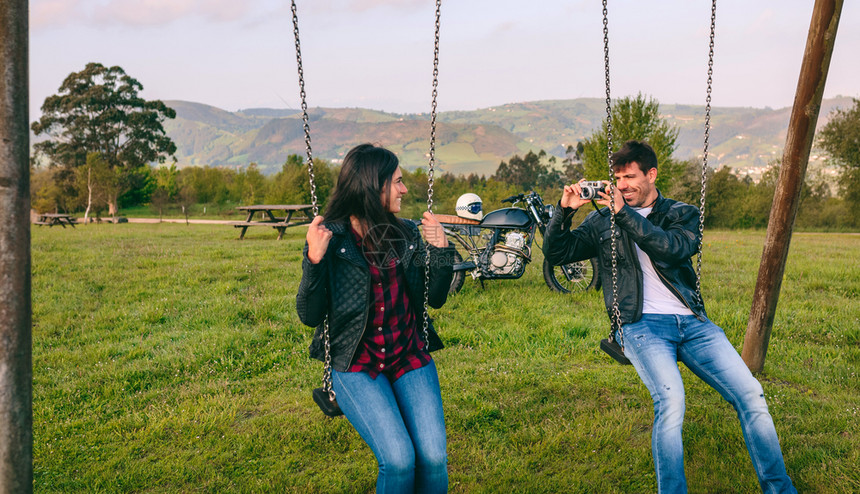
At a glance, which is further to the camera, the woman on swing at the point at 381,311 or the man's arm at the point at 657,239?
the man's arm at the point at 657,239

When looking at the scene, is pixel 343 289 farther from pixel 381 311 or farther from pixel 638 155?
pixel 638 155

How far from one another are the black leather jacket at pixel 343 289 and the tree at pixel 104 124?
2226 inches

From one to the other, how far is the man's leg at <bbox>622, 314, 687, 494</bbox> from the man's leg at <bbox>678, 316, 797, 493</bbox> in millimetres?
116

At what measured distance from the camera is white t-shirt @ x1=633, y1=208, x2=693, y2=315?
10.2 feet

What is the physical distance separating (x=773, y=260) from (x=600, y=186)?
2411mm

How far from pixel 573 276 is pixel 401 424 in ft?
20.6

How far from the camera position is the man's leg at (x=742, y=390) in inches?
104

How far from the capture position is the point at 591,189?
3.10m

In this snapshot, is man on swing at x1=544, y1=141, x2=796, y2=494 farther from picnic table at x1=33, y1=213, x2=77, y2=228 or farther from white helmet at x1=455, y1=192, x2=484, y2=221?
picnic table at x1=33, y1=213, x2=77, y2=228

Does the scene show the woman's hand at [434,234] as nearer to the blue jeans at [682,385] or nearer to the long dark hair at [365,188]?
the long dark hair at [365,188]

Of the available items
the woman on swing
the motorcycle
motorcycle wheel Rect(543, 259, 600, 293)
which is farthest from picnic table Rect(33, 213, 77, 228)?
the woman on swing

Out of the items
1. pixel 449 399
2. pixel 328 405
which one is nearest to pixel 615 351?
pixel 449 399

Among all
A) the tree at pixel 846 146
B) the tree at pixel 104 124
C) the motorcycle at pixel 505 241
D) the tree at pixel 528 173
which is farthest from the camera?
the tree at pixel 528 173

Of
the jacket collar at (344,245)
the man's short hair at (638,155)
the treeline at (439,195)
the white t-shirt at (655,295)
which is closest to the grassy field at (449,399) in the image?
the white t-shirt at (655,295)
